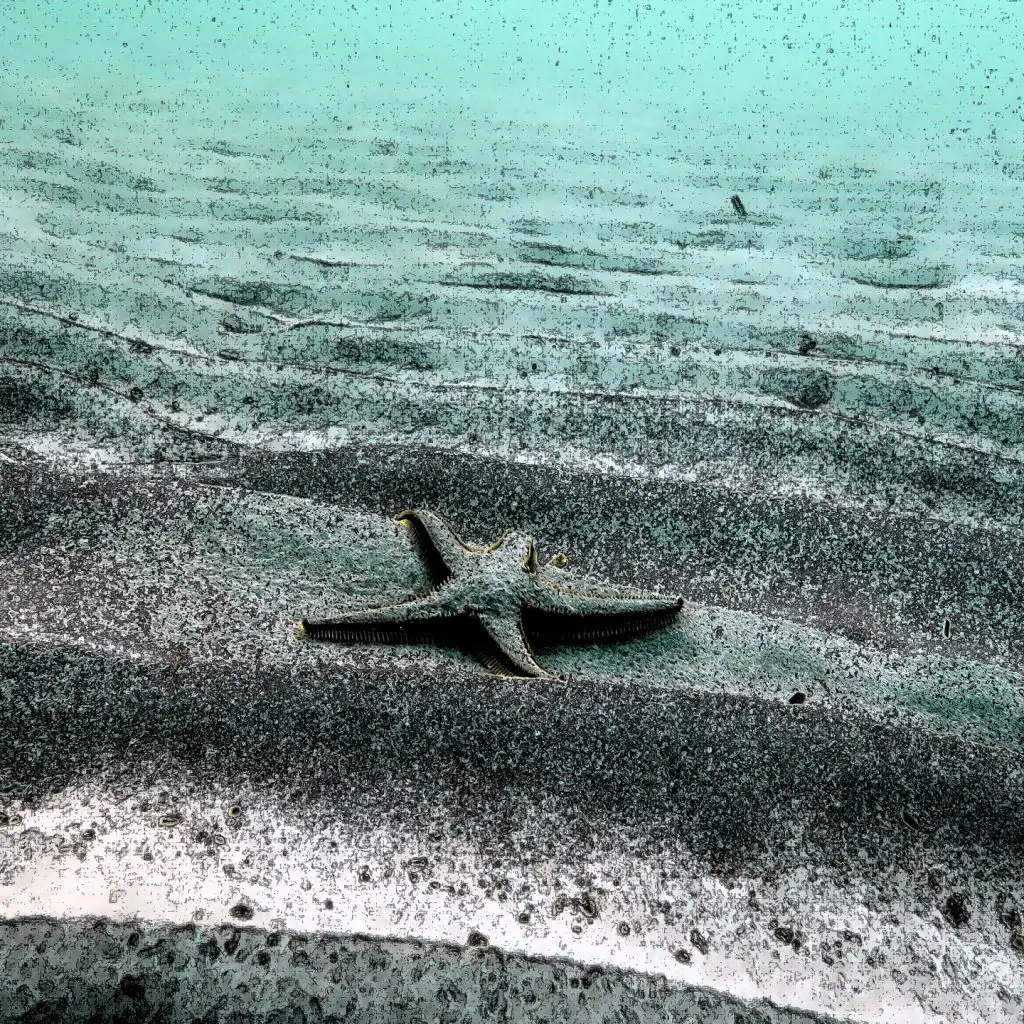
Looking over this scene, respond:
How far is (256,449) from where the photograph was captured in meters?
3.83

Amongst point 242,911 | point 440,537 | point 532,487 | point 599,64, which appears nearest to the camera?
point 242,911

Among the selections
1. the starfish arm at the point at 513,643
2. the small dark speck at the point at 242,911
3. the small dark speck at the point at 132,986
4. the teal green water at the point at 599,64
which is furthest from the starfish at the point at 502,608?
the teal green water at the point at 599,64

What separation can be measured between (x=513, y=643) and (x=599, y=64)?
5.43m

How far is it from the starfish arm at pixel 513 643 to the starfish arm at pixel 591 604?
105 mm

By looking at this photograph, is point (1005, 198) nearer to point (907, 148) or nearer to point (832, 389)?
point (907, 148)

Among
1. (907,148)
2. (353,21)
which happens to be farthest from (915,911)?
(353,21)

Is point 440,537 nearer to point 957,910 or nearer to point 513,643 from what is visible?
point 513,643

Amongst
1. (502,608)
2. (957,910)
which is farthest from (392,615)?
(957,910)

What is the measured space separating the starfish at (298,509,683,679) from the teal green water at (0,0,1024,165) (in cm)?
384

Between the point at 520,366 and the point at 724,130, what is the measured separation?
293 centimetres

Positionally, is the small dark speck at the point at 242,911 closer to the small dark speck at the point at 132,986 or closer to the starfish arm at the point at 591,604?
the small dark speck at the point at 132,986

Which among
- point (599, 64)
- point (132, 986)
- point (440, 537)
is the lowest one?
point (132, 986)

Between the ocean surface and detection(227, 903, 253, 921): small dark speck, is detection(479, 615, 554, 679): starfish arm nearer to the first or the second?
the ocean surface

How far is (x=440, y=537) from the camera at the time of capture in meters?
3.23
